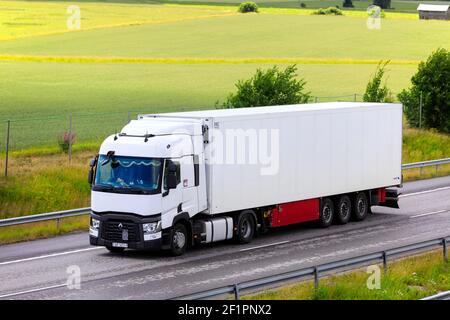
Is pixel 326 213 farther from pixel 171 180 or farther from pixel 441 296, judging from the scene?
pixel 441 296

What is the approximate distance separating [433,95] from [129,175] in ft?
96.4

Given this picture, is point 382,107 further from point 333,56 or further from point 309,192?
point 333,56

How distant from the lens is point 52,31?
88562 mm

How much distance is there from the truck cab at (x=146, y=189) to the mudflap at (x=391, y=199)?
8.22m

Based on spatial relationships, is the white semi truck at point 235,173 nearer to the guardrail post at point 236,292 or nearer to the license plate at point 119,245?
the license plate at point 119,245

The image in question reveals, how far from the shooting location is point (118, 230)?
2508cm

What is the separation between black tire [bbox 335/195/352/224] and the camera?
3072cm

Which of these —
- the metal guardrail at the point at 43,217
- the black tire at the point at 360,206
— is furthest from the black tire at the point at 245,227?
the metal guardrail at the point at 43,217

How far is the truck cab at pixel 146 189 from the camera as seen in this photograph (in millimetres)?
24891

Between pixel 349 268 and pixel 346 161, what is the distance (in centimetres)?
776

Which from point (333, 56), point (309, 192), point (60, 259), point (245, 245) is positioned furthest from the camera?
point (333, 56)

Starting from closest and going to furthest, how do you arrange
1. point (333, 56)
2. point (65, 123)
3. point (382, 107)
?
1. point (382, 107)
2. point (65, 123)
3. point (333, 56)
